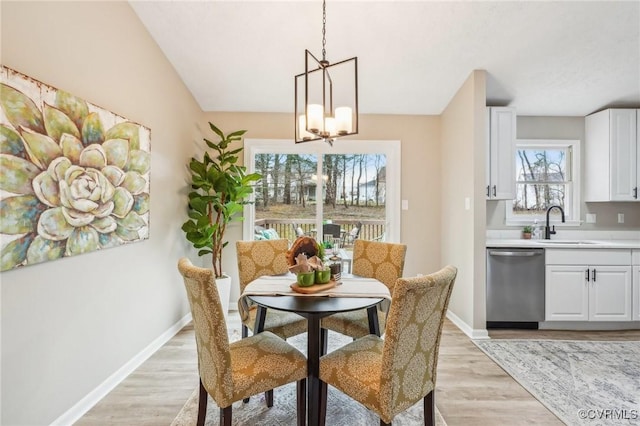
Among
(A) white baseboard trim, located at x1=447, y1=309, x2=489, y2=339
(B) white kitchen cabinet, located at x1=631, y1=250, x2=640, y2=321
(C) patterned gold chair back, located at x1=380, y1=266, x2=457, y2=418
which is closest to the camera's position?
(C) patterned gold chair back, located at x1=380, y1=266, x2=457, y2=418

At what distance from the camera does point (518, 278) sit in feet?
10.1

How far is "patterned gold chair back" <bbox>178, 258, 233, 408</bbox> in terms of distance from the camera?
1.35 metres

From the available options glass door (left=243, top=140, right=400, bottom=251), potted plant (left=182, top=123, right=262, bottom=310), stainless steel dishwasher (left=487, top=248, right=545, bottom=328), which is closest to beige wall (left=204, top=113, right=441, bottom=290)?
glass door (left=243, top=140, right=400, bottom=251)

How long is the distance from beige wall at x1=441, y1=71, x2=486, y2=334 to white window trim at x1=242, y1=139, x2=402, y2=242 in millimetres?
604

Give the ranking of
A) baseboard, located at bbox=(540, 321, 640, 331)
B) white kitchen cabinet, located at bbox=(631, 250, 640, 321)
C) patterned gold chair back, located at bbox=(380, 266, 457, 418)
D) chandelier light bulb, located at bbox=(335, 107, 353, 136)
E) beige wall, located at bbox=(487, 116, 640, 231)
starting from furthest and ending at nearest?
beige wall, located at bbox=(487, 116, 640, 231)
baseboard, located at bbox=(540, 321, 640, 331)
white kitchen cabinet, located at bbox=(631, 250, 640, 321)
chandelier light bulb, located at bbox=(335, 107, 353, 136)
patterned gold chair back, located at bbox=(380, 266, 457, 418)

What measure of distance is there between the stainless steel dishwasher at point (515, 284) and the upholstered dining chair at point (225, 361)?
2334 mm

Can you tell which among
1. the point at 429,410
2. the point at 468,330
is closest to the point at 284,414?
the point at 429,410

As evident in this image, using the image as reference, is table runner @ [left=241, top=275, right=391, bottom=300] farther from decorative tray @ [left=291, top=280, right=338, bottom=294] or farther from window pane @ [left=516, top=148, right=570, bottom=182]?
window pane @ [left=516, top=148, right=570, bottom=182]

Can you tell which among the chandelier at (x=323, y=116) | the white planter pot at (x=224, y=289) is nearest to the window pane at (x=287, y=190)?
the white planter pot at (x=224, y=289)

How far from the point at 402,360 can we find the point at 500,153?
278 centimetres

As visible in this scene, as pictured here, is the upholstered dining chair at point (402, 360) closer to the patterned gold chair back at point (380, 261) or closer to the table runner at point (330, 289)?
the table runner at point (330, 289)

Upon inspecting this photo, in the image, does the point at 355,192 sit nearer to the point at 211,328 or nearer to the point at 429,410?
the point at 429,410

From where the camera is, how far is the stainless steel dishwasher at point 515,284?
306 centimetres

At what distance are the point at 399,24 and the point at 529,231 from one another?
2730mm
